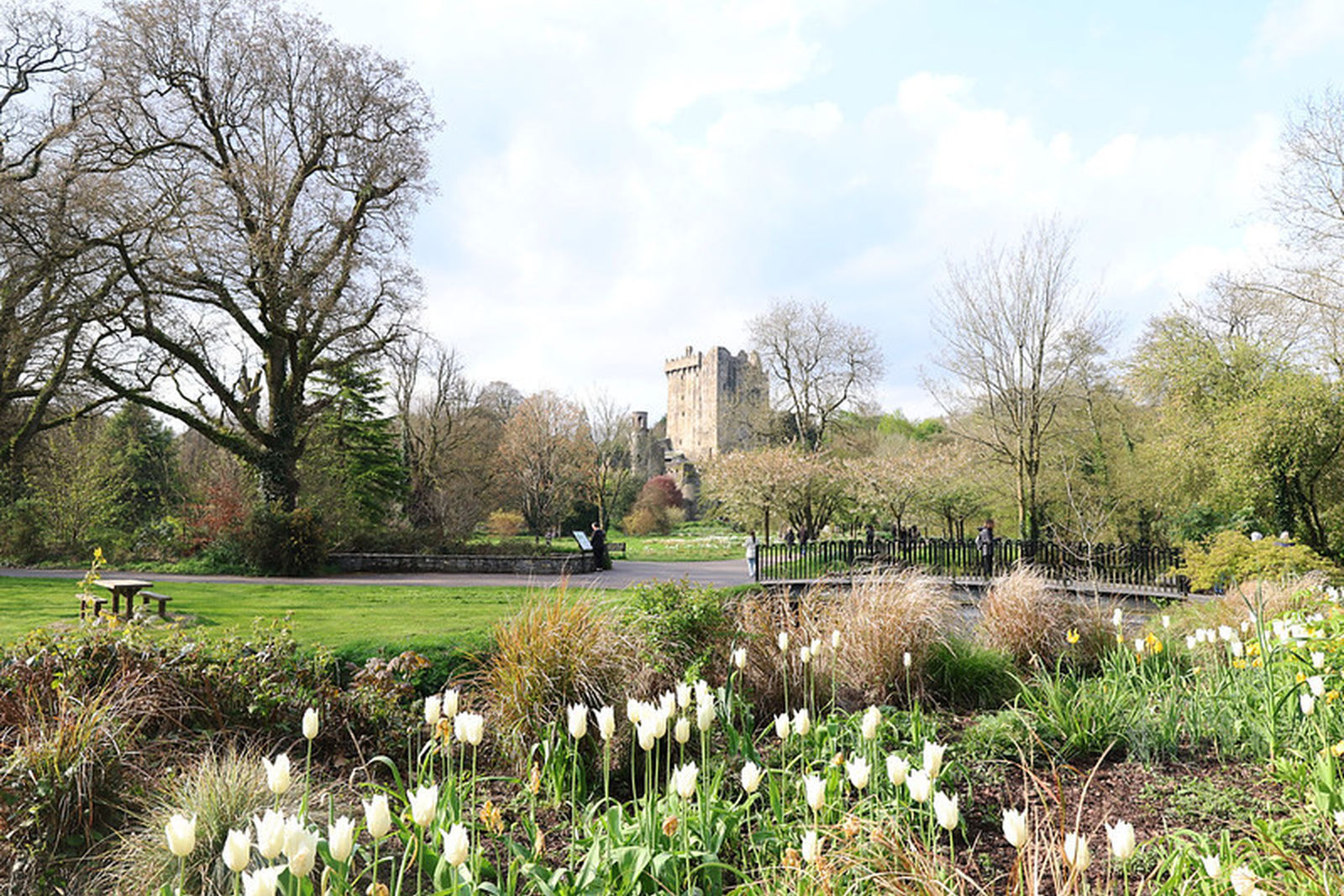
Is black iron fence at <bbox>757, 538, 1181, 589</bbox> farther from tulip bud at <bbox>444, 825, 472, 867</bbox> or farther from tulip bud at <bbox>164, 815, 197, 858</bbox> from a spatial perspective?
tulip bud at <bbox>164, 815, 197, 858</bbox>

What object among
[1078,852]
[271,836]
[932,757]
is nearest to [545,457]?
[932,757]

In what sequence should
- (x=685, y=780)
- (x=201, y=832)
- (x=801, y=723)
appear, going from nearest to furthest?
(x=685, y=780) → (x=801, y=723) → (x=201, y=832)

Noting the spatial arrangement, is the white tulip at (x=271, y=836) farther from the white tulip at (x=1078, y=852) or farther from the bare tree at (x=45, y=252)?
the bare tree at (x=45, y=252)

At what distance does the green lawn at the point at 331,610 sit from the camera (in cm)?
745

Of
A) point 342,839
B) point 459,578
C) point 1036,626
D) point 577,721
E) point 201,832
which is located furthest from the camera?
point 459,578

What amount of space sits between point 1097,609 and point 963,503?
16701 millimetres

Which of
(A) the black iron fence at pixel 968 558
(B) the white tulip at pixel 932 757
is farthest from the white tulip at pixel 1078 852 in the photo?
(A) the black iron fence at pixel 968 558

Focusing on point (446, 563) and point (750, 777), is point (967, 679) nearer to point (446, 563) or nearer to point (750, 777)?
point (750, 777)

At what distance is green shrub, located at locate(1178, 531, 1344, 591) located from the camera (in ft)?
39.9

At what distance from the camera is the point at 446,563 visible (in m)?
19.9

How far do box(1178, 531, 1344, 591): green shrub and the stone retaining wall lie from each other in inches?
491

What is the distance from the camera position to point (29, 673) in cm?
487

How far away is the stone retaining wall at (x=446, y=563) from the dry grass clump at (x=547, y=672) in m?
14.3

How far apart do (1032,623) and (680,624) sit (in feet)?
10.4
